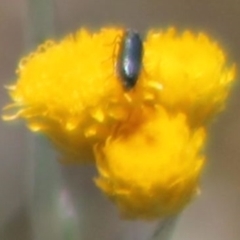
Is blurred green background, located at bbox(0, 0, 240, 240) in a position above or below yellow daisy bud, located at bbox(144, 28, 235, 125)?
above

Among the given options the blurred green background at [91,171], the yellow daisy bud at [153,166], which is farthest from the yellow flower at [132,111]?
the blurred green background at [91,171]

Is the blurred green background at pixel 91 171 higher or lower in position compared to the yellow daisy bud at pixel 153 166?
higher

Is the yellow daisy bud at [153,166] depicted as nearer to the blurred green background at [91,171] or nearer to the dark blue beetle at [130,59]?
the dark blue beetle at [130,59]

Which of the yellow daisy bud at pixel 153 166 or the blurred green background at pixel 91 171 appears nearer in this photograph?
the yellow daisy bud at pixel 153 166

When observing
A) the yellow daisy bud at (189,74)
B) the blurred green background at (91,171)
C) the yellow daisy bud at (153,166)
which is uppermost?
the blurred green background at (91,171)

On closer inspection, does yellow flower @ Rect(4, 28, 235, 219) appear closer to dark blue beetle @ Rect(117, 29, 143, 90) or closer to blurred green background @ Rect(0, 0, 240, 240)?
dark blue beetle @ Rect(117, 29, 143, 90)

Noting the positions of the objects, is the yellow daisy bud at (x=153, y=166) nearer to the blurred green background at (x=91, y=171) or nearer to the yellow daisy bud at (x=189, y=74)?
the yellow daisy bud at (x=189, y=74)

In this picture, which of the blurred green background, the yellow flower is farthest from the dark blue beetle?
the blurred green background

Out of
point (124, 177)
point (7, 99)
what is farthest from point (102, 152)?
point (7, 99)
